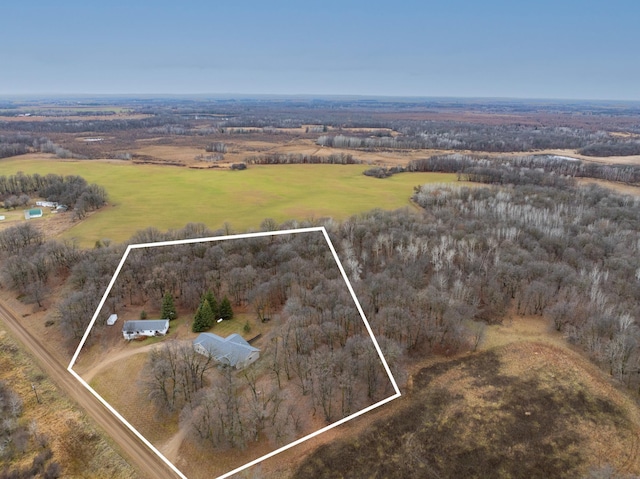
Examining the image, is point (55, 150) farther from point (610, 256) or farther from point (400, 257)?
point (610, 256)

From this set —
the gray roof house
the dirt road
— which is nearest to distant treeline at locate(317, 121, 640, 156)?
the dirt road

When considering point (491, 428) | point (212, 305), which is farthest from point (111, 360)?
point (491, 428)

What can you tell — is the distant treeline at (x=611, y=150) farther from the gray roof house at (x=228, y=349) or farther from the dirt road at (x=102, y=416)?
the dirt road at (x=102, y=416)

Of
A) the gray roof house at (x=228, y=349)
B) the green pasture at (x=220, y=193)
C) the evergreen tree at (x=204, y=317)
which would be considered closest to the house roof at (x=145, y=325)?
the gray roof house at (x=228, y=349)

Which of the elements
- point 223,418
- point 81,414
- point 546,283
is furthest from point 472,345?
point 81,414

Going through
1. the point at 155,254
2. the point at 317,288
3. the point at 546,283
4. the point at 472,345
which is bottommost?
the point at 472,345

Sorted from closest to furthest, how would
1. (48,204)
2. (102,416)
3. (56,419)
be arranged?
(102,416) → (56,419) → (48,204)

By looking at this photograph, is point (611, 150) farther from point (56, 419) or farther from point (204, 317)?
point (56, 419)
